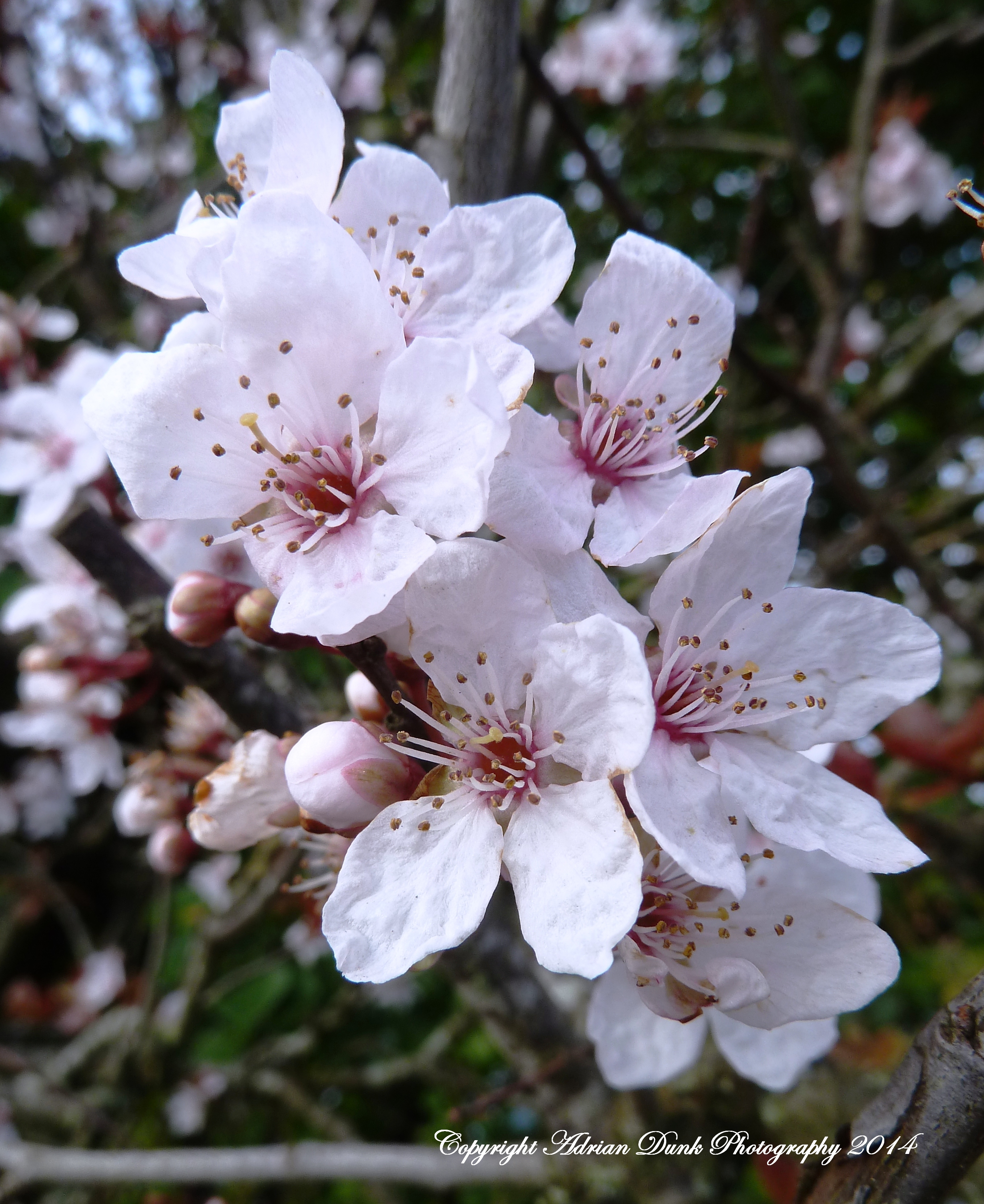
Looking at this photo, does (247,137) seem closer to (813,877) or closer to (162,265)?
(162,265)

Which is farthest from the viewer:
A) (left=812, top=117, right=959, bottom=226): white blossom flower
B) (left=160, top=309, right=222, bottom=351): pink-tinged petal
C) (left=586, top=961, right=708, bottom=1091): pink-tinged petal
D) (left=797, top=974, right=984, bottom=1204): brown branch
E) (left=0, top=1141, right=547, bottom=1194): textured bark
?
(left=812, top=117, right=959, bottom=226): white blossom flower

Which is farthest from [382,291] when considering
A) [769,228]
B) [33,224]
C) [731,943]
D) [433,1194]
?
[33,224]

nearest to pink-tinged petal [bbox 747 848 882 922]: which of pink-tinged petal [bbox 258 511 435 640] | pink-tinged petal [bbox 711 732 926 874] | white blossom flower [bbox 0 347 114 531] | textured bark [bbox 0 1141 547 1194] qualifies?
pink-tinged petal [bbox 711 732 926 874]

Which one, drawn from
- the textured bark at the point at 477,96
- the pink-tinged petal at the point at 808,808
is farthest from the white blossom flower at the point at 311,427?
the textured bark at the point at 477,96

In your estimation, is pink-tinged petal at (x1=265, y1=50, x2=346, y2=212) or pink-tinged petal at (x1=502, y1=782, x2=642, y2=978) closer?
pink-tinged petal at (x1=502, y1=782, x2=642, y2=978)

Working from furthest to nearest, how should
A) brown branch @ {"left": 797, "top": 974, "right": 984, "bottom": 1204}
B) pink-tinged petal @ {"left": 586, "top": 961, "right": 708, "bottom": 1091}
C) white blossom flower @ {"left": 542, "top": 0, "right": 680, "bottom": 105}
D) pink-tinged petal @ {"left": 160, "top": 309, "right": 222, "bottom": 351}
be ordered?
white blossom flower @ {"left": 542, "top": 0, "right": 680, "bottom": 105} < pink-tinged petal @ {"left": 586, "top": 961, "right": 708, "bottom": 1091} < pink-tinged petal @ {"left": 160, "top": 309, "right": 222, "bottom": 351} < brown branch @ {"left": 797, "top": 974, "right": 984, "bottom": 1204}

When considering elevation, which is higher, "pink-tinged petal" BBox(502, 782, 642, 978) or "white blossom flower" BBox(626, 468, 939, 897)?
"white blossom flower" BBox(626, 468, 939, 897)

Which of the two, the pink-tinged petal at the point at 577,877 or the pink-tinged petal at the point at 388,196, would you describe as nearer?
the pink-tinged petal at the point at 577,877

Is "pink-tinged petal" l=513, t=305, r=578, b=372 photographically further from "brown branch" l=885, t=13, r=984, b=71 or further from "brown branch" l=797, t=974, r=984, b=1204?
"brown branch" l=885, t=13, r=984, b=71

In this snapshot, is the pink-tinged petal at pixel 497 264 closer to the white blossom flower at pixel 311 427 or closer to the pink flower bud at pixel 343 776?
the white blossom flower at pixel 311 427
